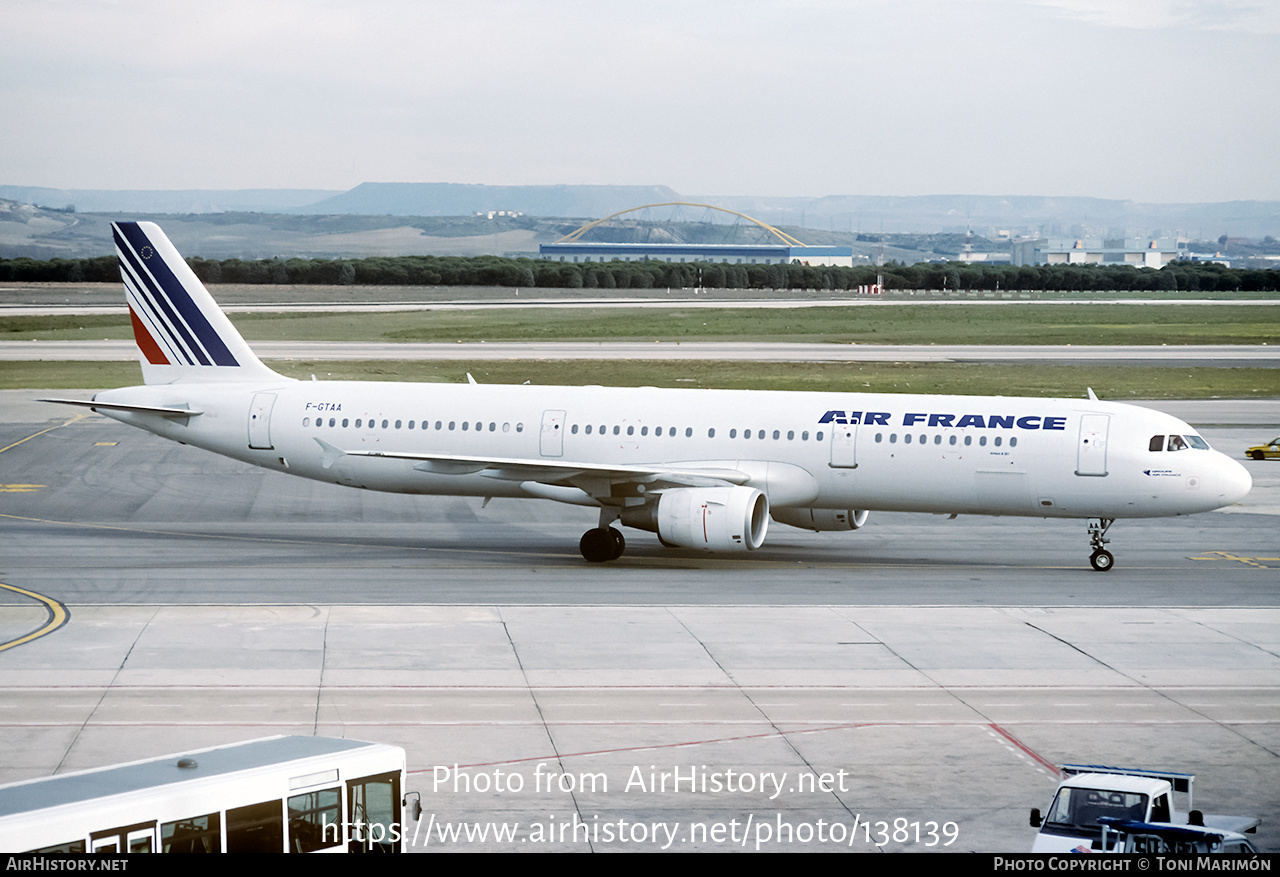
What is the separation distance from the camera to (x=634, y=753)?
20156 mm

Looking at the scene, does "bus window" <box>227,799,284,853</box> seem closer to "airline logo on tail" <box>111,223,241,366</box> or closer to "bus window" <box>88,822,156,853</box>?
"bus window" <box>88,822,156,853</box>

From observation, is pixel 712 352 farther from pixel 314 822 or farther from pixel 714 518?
pixel 314 822

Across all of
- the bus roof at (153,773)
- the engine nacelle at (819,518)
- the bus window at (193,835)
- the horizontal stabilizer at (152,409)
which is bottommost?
the engine nacelle at (819,518)

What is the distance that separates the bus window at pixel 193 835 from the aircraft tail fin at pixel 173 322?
29503 millimetres

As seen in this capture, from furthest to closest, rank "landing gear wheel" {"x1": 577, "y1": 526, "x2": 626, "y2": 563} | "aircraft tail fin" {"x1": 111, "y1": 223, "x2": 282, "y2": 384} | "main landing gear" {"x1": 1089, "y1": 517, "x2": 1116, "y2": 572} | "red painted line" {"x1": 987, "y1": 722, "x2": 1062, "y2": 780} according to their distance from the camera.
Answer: "aircraft tail fin" {"x1": 111, "y1": 223, "x2": 282, "y2": 384} → "landing gear wheel" {"x1": 577, "y1": 526, "x2": 626, "y2": 563} → "main landing gear" {"x1": 1089, "y1": 517, "x2": 1116, "y2": 572} → "red painted line" {"x1": 987, "y1": 722, "x2": 1062, "y2": 780}

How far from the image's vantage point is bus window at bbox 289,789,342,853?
12438 mm

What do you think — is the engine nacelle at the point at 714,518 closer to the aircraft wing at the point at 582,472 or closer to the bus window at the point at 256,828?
the aircraft wing at the point at 582,472

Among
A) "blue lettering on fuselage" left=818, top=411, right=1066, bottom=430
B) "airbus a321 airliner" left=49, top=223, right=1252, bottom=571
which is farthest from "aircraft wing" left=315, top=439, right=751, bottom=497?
"blue lettering on fuselage" left=818, top=411, right=1066, bottom=430

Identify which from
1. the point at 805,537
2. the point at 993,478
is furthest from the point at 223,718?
the point at 805,537

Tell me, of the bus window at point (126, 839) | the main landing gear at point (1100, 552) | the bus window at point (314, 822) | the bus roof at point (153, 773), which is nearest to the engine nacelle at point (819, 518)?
the main landing gear at point (1100, 552)

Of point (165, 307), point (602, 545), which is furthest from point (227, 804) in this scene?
point (165, 307)

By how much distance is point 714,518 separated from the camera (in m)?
33.4

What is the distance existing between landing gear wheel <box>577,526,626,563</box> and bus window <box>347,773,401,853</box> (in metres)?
21.9

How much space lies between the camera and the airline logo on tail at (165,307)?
40.2 m
